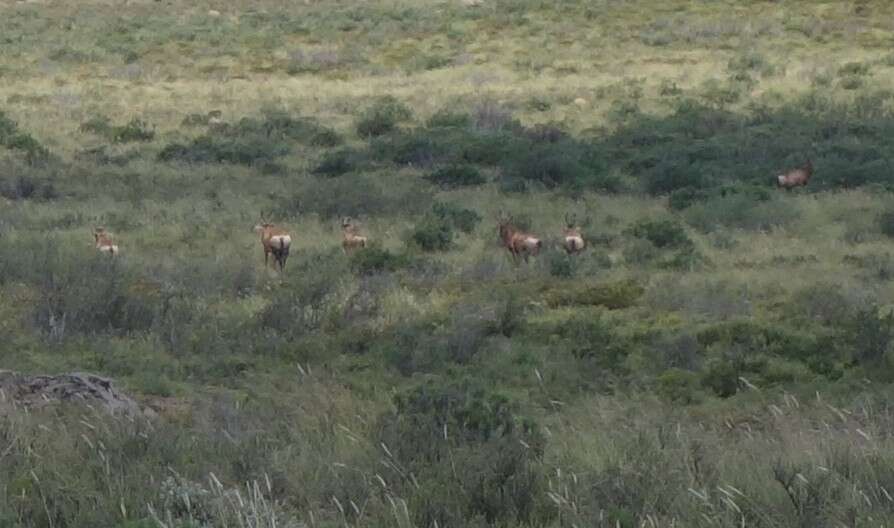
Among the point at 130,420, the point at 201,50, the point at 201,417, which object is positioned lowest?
the point at 201,50

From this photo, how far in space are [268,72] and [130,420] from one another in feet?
97.7

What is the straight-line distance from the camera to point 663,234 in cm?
1535

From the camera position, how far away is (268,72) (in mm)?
35125

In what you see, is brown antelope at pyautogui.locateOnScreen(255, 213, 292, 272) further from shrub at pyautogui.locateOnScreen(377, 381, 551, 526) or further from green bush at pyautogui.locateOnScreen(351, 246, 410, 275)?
shrub at pyautogui.locateOnScreen(377, 381, 551, 526)

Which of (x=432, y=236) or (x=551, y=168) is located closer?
(x=432, y=236)

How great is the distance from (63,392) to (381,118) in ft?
60.7

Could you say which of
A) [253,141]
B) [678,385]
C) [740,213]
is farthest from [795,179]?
[678,385]

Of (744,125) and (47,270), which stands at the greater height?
(47,270)

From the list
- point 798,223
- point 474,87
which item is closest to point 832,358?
point 798,223

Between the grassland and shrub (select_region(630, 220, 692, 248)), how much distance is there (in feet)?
0.16

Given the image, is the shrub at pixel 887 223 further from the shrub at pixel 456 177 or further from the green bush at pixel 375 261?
the shrub at pixel 456 177

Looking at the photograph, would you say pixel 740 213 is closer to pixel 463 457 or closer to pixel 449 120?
pixel 449 120

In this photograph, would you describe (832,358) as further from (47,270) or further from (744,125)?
(744,125)

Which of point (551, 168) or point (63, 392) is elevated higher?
point (63, 392)
